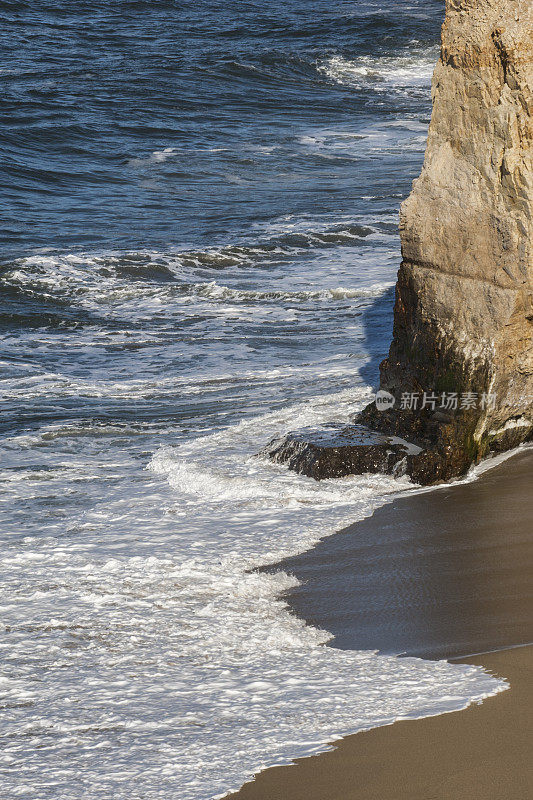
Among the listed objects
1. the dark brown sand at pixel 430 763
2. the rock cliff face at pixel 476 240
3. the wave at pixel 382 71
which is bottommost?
the dark brown sand at pixel 430 763

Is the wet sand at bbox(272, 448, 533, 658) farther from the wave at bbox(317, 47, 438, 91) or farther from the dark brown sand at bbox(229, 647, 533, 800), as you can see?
the wave at bbox(317, 47, 438, 91)

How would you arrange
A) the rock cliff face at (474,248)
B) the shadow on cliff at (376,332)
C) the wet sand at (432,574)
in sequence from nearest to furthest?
the wet sand at (432,574)
the rock cliff face at (474,248)
the shadow on cliff at (376,332)

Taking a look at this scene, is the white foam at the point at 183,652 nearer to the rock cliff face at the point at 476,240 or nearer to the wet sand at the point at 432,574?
the wet sand at the point at 432,574

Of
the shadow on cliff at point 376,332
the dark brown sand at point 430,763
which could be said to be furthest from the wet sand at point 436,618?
the shadow on cliff at point 376,332

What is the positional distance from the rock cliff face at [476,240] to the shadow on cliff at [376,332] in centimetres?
147

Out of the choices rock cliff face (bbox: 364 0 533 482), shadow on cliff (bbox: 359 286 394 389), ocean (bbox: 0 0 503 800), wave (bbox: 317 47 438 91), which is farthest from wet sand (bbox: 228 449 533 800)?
wave (bbox: 317 47 438 91)

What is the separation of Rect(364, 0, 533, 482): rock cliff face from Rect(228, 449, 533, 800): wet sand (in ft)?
0.92

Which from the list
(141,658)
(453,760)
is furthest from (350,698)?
(141,658)

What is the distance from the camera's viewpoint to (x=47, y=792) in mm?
2422

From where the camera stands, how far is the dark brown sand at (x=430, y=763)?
87.2 inches

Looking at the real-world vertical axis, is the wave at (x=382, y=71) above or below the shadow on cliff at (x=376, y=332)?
above

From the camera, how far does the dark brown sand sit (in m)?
2.21

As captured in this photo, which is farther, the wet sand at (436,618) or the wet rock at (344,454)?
the wet rock at (344,454)

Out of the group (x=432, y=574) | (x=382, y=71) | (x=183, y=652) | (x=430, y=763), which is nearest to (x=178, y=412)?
(x=432, y=574)
